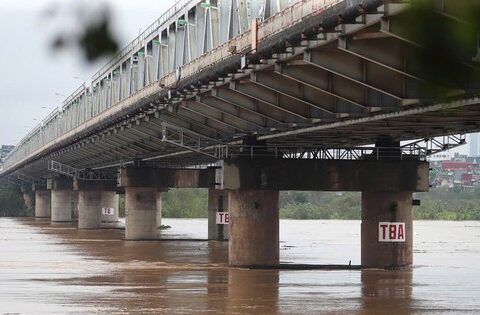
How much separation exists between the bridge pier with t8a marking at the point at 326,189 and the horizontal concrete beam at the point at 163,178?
34108 mm

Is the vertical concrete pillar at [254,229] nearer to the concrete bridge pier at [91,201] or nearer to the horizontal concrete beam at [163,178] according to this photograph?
the horizontal concrete beam at [163,178]

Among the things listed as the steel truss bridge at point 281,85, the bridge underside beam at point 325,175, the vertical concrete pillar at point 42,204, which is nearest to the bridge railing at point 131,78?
the steel truss bridge at point 281,85

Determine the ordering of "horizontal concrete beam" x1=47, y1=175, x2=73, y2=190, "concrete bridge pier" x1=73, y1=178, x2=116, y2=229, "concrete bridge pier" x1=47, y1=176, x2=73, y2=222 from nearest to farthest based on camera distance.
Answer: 1. "concrete bridge pier" x1=73, y1=178, x2=116, y2=229
2. "horizontal concrete beam" x1=47, y1=175, x2=73, y2=190
3. "concrete bridge pier" x1=47, y1=176, x2=73, y2=222

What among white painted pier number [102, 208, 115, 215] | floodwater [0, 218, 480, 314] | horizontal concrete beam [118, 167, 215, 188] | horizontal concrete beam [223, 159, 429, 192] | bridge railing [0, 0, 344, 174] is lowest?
floodwater [0, 218, 480, 314]

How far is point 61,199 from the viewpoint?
14200 centimetres

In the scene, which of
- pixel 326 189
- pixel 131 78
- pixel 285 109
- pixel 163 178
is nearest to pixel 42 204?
pixel 163 178

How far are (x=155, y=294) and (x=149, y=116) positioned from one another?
69.1 ft

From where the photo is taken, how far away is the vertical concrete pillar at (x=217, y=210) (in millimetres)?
80894

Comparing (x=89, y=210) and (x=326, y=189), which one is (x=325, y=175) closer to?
(x=326, y=189)

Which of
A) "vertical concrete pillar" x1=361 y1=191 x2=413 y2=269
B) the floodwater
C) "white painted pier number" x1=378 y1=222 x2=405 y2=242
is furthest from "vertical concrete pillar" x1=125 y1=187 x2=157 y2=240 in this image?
"white painted pier number" x1=378 y1=222 x2=405 y2=242

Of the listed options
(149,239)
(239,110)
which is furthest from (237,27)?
(149,239)

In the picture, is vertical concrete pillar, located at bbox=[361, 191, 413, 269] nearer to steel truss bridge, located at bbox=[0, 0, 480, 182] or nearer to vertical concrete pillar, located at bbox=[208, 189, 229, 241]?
steel truss bridge, located at bbox=[0, 0, 480, 182]

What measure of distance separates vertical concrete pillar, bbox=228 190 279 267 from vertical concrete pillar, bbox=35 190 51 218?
130 metres

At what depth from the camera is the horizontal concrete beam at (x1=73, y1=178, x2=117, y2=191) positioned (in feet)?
385
